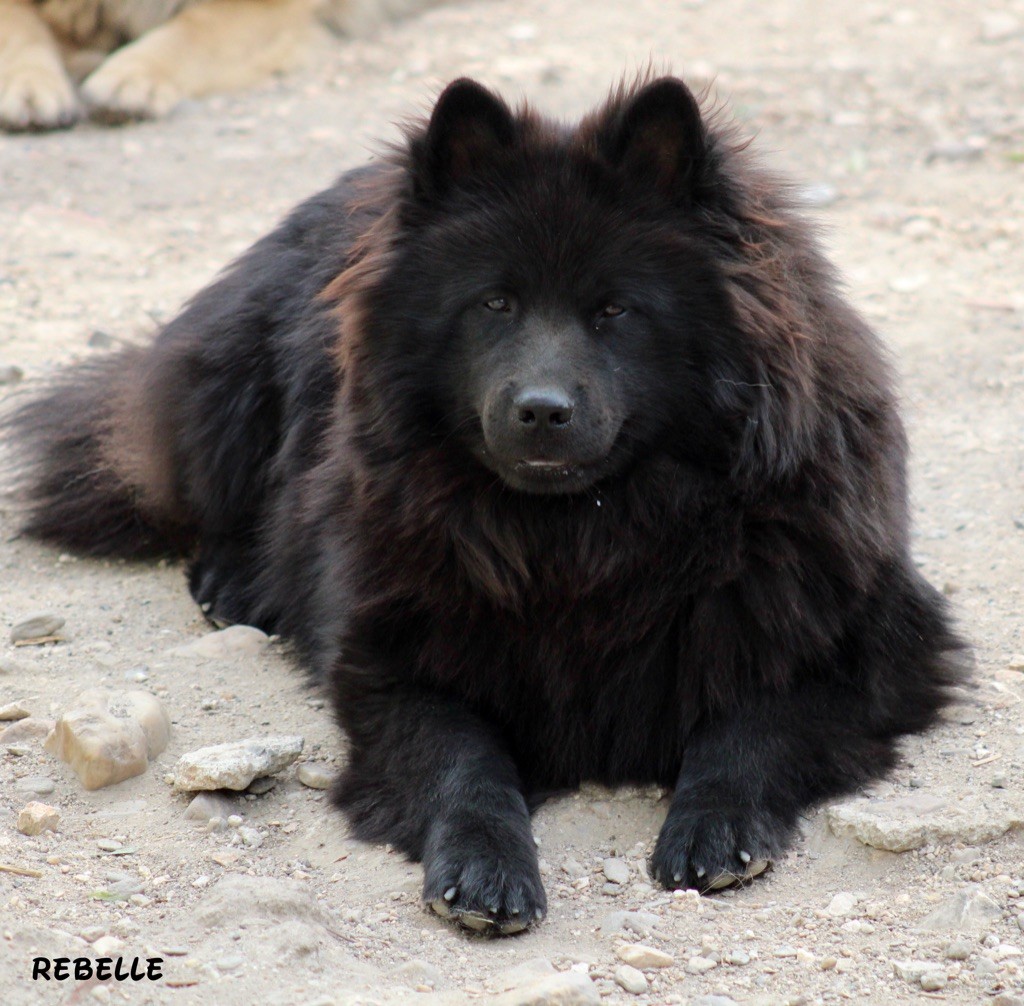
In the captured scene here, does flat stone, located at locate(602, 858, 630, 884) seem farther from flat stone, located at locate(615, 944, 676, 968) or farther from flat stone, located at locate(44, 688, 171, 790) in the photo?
flat stone, located at locate(44, 688, 171, 790)

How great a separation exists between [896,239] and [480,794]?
15.8 feet

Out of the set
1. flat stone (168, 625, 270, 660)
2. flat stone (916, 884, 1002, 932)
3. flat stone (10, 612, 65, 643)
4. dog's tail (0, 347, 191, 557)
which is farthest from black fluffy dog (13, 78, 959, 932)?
dog's tail (0, 347, 191, 557)

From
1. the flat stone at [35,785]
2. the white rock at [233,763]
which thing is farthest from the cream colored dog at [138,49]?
the white rock at [233,763]

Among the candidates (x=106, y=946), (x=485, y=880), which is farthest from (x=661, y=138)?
(x=106, y=946)

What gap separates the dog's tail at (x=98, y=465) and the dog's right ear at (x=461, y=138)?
1789mm

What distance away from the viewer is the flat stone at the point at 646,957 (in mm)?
2732

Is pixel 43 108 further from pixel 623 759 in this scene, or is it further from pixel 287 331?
pixel 623 759

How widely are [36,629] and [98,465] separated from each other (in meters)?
1.05

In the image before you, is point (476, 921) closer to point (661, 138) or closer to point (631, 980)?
point (631, 980)

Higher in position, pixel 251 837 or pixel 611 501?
pixel 611 501

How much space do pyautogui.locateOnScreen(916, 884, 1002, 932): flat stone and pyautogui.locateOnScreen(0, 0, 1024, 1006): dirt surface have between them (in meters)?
0.02

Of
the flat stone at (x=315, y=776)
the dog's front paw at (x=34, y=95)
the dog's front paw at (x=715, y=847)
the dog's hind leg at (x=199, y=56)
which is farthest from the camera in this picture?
the dog's hind leg at (x=199, y=56)

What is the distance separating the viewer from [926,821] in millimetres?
3109

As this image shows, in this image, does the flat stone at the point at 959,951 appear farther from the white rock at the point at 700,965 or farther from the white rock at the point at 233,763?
the white rock at the point at 233,763
